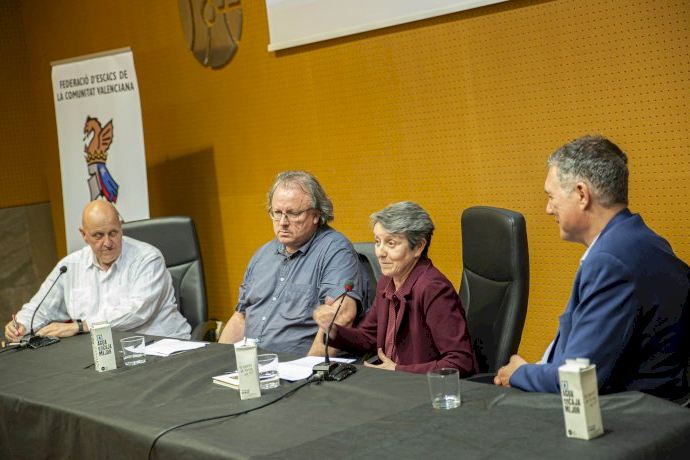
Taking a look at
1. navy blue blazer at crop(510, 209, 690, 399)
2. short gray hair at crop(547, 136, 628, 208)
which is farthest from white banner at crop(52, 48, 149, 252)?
navy blue blazer at crop(510, 209, 690, 399)

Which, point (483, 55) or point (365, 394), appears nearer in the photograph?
point (365, 394)

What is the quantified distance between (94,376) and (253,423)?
0.91 meters

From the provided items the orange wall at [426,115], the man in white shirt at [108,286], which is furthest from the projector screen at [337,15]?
the man in white shirt at [108,286]

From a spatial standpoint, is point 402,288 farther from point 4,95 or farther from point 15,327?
point 4,95

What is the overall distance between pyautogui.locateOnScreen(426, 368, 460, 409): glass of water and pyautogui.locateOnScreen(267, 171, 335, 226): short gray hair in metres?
1.55

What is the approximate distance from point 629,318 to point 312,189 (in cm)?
168

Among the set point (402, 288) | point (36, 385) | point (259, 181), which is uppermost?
point (259, 181)

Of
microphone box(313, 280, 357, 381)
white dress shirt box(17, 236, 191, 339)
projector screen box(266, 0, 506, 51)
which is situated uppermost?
projector screen box(266, 0, 506, 51)

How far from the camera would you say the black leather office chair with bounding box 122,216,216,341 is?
13.6 ft

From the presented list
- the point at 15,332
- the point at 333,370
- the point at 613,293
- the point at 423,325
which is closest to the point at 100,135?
the point at 15,332

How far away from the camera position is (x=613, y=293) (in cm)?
204

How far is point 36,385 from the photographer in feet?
8.97

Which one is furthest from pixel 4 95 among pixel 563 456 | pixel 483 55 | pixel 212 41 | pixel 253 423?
pixel 563 456

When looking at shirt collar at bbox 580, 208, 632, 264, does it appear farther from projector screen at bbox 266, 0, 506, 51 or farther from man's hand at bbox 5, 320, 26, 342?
man's hand at bbox 5, 320, 26, 342
